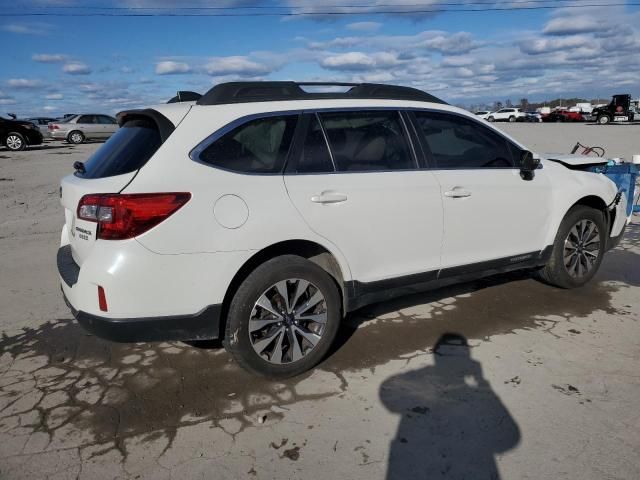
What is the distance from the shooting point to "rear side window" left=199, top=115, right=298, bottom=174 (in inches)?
118

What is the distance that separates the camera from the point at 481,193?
12.7ft

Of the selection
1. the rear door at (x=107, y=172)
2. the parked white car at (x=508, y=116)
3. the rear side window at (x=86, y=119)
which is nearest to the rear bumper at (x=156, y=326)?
the rear door at (x=107, y=172)

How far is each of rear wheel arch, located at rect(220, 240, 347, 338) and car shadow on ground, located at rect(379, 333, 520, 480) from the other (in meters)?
0.76

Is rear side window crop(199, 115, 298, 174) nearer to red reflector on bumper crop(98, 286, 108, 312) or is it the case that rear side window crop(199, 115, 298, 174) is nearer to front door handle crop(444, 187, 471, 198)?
red reflector on bumper crop(98, 286, 108, 312)

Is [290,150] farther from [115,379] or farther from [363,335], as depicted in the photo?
[115,379]

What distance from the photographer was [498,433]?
2670 mm

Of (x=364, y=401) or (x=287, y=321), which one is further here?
(x=287, y=321)

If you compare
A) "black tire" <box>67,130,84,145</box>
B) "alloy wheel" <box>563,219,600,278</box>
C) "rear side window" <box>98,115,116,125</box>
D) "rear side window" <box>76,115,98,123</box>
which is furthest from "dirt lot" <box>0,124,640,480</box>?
"rear side window" <box>98,115,116,125</box>

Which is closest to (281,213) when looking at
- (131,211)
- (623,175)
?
(131,211)

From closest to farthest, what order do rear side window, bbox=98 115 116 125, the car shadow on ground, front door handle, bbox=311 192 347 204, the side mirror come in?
1. the car shadow on ground
2. front door handle, bbox=311 192 347 204
3. the side mirror
4. rear side window, bbox=98 115 116 125

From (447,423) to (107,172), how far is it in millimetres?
2451

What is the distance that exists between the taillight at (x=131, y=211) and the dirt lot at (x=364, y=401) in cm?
107

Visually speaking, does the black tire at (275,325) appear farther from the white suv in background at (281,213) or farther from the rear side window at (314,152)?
the rear side window at (314,152)

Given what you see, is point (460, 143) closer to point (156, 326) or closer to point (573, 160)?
point (573, 160)
